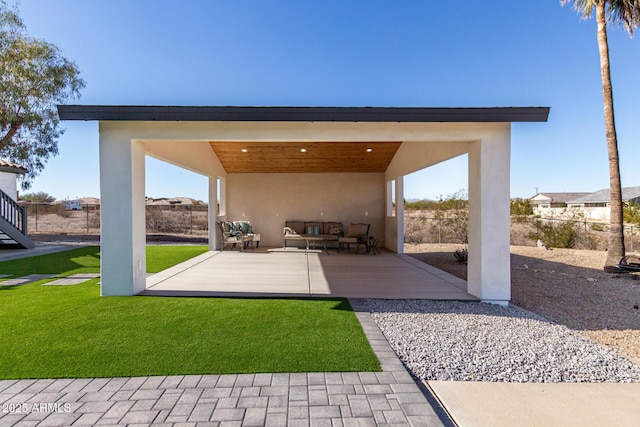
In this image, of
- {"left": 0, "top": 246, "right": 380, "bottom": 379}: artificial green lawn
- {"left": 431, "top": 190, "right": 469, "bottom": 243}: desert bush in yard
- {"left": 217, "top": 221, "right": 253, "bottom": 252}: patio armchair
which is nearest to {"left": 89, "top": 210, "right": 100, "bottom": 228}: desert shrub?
{"left": 217, "top": 221, "right": 253, "bottom": 252}: patio armchair

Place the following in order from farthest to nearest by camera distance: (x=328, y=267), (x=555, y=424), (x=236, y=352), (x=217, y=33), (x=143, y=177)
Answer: (x=217, y=33), (x=328, y=267), (x=143, y=177), (x=236, y=352), (x=555, y=424)

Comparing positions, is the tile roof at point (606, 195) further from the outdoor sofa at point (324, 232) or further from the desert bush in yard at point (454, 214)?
the outdoor sofa at point (324, 232)

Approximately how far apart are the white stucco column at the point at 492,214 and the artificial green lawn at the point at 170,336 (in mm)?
2227

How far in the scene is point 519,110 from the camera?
15.1ft

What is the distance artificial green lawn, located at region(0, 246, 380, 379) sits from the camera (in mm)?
2838

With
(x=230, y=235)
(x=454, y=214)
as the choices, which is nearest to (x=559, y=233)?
(x=454, y=214)

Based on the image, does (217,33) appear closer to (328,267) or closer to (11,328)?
(328,267)

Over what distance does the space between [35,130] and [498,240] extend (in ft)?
64.9

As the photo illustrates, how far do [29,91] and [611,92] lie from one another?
21353 mm

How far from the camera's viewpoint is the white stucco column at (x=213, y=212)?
10.8 meters

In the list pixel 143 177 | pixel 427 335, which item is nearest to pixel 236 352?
pixel 427 335

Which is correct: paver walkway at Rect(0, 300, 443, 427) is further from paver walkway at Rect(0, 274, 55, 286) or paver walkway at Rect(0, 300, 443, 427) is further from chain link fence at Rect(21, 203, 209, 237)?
chain link fence at Rect(21, 203, 209, 237)

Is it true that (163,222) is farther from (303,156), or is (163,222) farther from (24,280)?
(24,280)

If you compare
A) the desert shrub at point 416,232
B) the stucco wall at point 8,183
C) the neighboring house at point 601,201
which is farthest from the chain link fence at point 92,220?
the neighboring house at point 601,201
